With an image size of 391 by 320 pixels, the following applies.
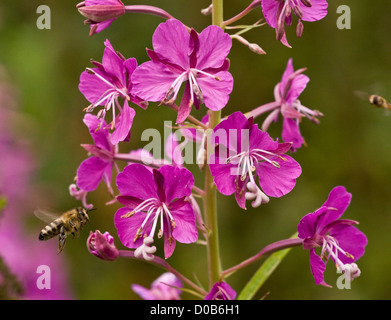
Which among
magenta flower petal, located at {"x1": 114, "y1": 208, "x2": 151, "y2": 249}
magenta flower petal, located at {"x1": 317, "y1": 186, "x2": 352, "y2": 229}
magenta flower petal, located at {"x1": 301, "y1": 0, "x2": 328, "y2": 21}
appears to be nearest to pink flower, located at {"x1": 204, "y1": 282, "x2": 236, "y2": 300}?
magenta flower petal, located at {"x1": 114, "y1": 208, "x2": 151, "y2": 249}

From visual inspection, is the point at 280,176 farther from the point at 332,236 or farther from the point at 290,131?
the point at 290,131

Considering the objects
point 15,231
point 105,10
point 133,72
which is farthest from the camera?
point 15,231

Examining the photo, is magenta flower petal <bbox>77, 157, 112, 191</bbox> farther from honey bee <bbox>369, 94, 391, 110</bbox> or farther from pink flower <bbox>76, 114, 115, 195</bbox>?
honey bee <bbox>369, 94, 391, 110</bbox>

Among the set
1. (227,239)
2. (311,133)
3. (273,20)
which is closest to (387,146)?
(311,133)

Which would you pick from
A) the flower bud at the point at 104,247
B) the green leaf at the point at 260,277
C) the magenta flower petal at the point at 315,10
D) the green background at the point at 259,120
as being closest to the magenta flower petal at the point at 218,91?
the magenta flower petal at the point at 315,10

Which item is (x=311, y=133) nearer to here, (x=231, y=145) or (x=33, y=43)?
(x=33, y=43)

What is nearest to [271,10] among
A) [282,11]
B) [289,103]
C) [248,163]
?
[282,11]
